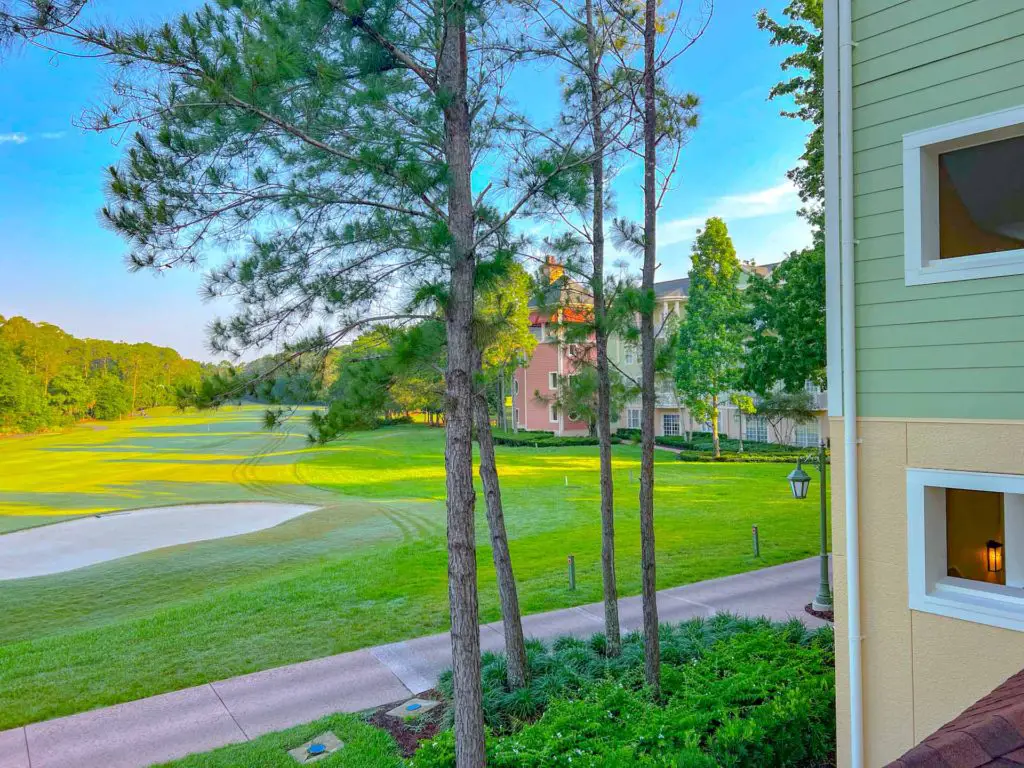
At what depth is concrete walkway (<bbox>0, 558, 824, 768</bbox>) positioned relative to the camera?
5550mm

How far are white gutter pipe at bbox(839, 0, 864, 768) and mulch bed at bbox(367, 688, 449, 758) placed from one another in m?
3.53

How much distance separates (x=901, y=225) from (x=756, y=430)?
28936 millimetres

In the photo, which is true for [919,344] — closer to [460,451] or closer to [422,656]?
[460,451]

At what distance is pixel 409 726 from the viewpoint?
18.8ft

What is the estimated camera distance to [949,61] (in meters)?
3.74

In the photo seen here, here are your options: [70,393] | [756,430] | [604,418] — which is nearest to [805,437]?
[756,430]

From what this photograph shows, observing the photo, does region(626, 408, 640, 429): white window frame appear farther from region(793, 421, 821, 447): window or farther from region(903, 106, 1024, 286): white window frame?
region(903, 106, 1024, 286): white window frame

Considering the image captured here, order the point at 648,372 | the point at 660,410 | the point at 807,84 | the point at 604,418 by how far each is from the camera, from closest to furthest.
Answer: the point at 648,372
the point at 604,418
the point at 807,84
the point at 660,410

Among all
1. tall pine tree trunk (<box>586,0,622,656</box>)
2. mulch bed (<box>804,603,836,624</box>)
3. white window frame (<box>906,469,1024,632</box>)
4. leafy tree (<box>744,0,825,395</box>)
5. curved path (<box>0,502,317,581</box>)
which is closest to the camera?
white window frame (<box>906,469,1024,632</box>)

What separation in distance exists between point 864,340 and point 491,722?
4.84 m

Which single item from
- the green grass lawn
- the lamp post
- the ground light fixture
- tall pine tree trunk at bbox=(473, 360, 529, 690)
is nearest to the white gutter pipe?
the ground light fixture

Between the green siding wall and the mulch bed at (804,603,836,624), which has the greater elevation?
the green siding wall

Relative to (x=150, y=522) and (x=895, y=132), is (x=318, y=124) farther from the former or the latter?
(x=150, y=522)

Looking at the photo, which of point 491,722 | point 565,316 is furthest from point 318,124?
point 491,722
